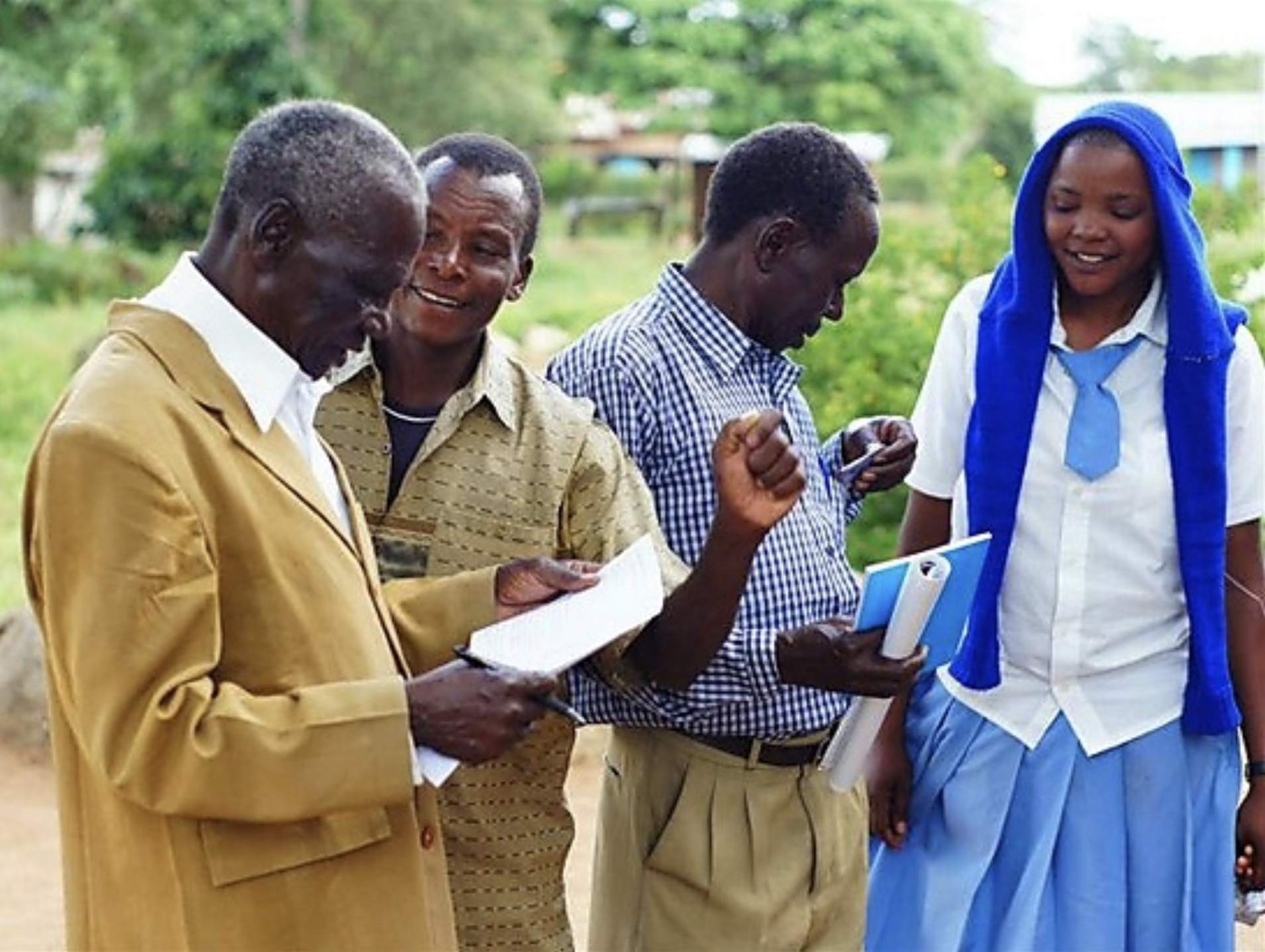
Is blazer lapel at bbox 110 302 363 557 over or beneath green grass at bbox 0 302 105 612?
over

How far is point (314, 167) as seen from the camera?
217 cm

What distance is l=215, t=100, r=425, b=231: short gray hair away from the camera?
7.09 feet

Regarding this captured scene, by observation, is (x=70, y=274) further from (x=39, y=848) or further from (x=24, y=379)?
(x=39, y=848)

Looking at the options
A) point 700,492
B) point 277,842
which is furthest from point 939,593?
point 277,842

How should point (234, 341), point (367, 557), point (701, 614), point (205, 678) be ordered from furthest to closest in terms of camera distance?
1. point (701, 614)
2. point (367, 557)
3. point (234, 341)
4. point (205, 678)

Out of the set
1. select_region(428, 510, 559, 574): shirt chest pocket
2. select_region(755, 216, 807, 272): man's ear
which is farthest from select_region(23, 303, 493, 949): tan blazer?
select_region(755, 216, 807, 272): man's ear

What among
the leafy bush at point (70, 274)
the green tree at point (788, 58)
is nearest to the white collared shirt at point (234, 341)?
the leafy bush at point (70, 274)

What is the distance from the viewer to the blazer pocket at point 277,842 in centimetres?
214

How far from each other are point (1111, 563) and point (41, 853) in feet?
12.1

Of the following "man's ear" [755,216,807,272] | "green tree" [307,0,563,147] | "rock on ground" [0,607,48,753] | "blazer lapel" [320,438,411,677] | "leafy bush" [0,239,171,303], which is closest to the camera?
"blazer lapel" [320,438,411,677]

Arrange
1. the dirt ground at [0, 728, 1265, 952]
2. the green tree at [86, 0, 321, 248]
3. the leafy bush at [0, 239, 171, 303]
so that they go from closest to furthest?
1. the dirt ground at [0, 728, 1265, 952]
2. the leafy bush at [0, 239, 171, 303]
3. the green tree at [86, 0, 321, 248]

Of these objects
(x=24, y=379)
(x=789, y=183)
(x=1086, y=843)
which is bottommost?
(x=24, y=379)

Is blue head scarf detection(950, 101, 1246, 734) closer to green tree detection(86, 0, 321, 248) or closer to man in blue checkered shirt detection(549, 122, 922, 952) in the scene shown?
man in blue checkered shirt detection(549, 122, 922, 952)

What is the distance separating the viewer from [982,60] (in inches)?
1446
